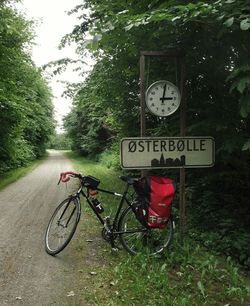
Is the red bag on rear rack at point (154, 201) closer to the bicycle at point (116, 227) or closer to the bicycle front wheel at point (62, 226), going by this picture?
the bicycle at point (116, 227)

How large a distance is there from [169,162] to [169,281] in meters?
1.89

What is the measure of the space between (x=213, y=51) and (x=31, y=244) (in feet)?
15.1

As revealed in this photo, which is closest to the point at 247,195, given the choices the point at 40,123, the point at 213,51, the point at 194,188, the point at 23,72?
the point at 194,188

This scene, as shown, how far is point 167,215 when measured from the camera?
5797 mm

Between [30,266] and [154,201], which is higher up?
[154,201]

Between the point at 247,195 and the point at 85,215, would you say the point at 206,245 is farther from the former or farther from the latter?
the point at 85,215

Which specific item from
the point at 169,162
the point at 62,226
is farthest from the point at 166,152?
the point at 62,226

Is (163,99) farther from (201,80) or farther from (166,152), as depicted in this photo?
(201,80)

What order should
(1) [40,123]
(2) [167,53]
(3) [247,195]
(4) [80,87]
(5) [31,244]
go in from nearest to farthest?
(2) [167,53], (5) [31,244], (3) [247,195], (4) [80,87], (1) [40,123]

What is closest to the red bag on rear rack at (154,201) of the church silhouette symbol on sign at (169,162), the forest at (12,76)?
the church silhouette symbol on sign at (169,162)

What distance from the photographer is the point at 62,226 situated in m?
6.06

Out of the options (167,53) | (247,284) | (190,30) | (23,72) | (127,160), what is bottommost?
(247,284)

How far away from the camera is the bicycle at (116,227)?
5.91m

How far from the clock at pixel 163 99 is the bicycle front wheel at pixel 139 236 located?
1.63 meters
